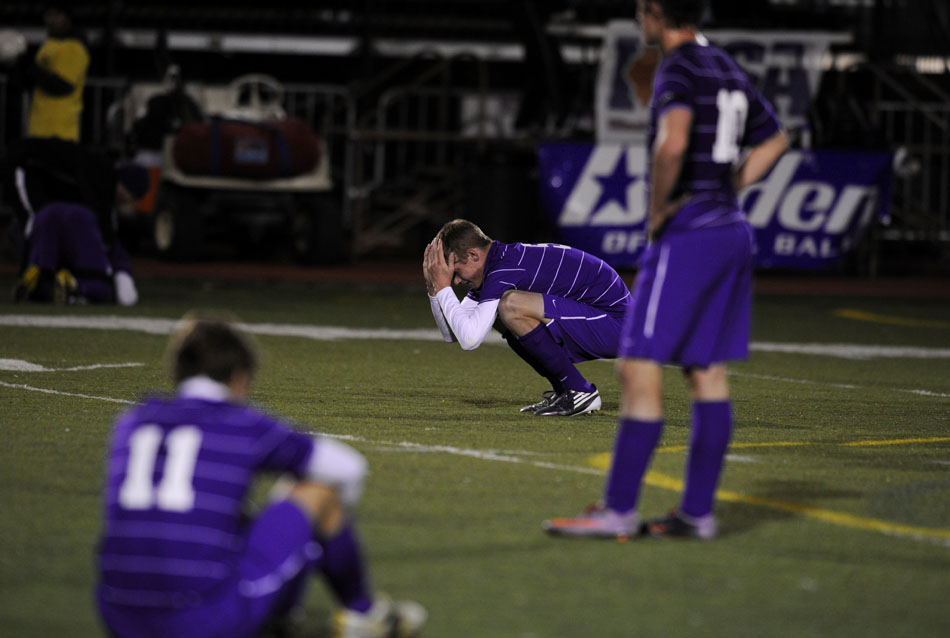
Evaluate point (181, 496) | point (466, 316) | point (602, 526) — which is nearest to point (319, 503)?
point (181, 496)

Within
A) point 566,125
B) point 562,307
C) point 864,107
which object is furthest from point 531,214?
point 562,307

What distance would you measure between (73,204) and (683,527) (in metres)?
8.88

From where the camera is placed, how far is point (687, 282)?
4980mm

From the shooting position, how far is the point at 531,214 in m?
18.0

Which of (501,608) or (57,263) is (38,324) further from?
(501,608)

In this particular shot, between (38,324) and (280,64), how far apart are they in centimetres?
1124

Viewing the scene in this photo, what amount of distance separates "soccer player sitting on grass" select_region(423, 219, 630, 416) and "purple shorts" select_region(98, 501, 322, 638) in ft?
12.6

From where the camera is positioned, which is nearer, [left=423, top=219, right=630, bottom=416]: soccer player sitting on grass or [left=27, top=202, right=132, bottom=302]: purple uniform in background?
[left=423, top=219, right=630, bottom=416]: soccer player sitting on grass

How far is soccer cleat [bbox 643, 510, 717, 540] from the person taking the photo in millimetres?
5047

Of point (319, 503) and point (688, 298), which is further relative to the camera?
point (688, 298)

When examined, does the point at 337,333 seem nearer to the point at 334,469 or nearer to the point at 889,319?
the point at 889,319

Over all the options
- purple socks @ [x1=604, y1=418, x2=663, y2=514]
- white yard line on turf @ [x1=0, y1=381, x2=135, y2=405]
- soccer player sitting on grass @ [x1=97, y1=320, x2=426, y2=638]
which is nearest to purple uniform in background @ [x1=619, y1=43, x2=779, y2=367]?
purple socks @ [x1=604, y1=418, x2=663, y2=514]

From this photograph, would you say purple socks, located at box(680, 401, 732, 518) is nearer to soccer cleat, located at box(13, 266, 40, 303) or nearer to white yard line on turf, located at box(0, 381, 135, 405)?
white yard line on turf, located at box(0, 381, 135, 405)

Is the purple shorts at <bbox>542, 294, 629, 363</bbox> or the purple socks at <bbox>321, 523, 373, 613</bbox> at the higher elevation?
the purple socks at <bbox>321, 523, 373, 613</bbox>
